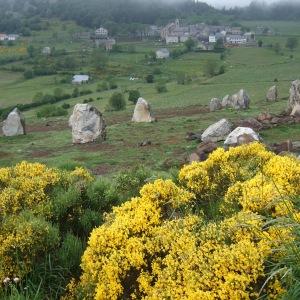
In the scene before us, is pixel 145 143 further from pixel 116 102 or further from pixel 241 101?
pixel 116 102

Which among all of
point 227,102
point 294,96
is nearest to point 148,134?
point 294,96

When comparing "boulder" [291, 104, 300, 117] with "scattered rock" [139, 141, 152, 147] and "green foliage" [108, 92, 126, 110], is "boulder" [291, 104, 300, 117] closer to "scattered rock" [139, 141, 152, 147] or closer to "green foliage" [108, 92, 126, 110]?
"scattered rock" [139, 141, 152, 147]

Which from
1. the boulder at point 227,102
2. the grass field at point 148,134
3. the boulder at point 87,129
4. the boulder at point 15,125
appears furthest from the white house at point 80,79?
the boulder at point 87,129

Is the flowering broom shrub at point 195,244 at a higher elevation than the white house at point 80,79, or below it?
higher

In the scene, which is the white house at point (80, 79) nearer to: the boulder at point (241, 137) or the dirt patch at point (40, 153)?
the dirt patch at point (40, 153)

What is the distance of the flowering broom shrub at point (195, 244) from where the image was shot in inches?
261

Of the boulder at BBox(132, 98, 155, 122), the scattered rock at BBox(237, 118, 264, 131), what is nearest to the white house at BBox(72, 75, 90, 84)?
the boulder at BBox(132, 98, 155, 122)

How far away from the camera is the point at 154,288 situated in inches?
282

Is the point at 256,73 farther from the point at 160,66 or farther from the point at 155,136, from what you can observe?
the point at 155,136

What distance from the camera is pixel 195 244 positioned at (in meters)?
7.54

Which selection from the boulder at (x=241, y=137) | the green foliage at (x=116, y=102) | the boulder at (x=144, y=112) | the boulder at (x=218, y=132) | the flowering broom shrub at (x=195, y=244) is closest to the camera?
the flowering broom shrub at (x=195, y=244)

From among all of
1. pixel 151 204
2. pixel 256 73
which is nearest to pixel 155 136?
→ pixel 151 204

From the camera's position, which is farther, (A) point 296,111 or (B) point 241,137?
(A) point 296,111

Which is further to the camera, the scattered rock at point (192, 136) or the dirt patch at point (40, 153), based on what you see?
the scattered rock at point (192, 136)
